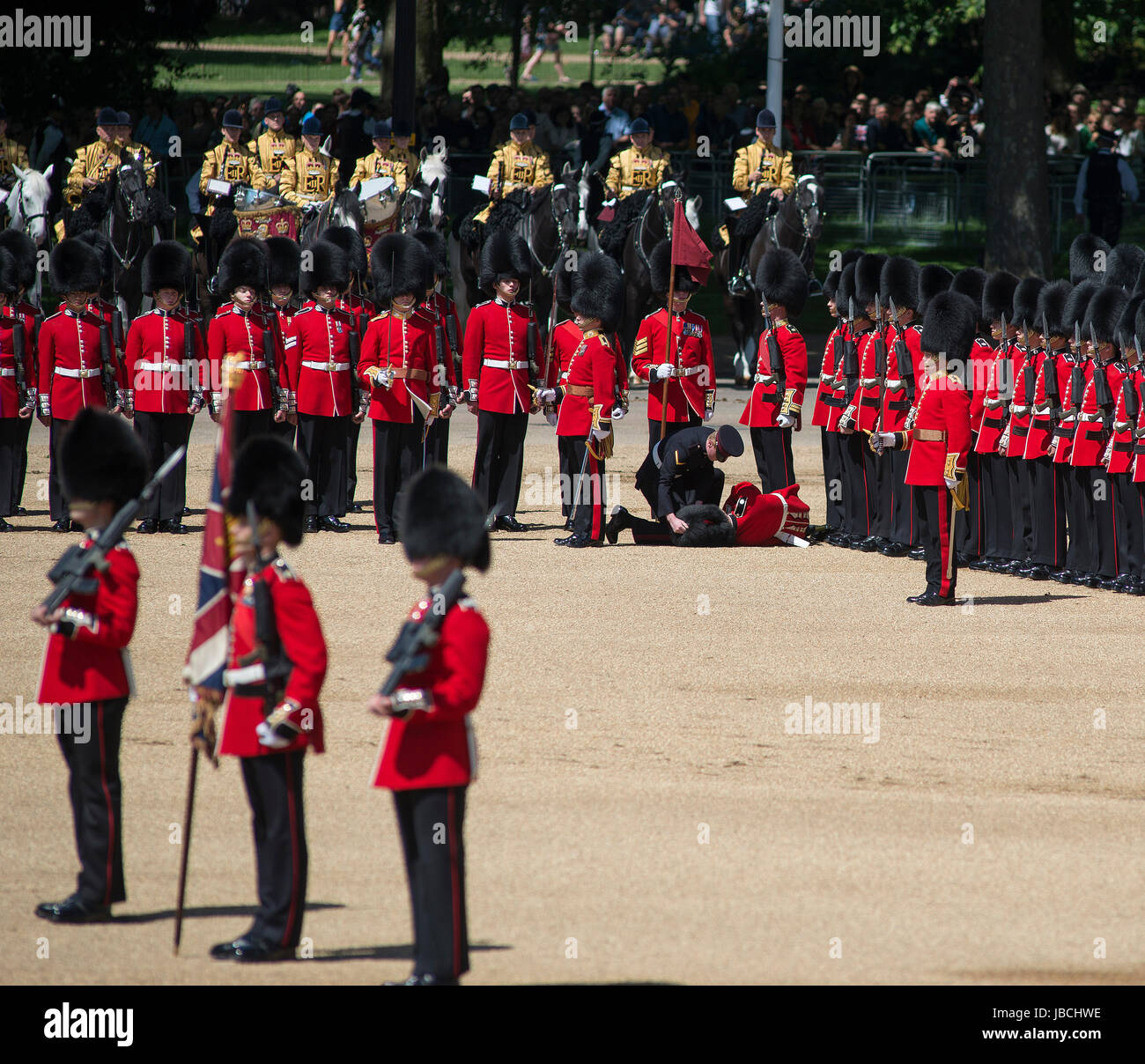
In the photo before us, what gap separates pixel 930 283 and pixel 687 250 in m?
1.83

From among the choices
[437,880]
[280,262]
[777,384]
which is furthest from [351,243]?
[437,880]

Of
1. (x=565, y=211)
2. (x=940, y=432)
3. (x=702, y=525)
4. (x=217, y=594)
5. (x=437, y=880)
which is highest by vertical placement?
(x=565, y=211)

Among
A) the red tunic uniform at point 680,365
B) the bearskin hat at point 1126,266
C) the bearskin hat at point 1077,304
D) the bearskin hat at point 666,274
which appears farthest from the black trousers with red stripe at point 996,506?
the bearskin hat at point 666,274

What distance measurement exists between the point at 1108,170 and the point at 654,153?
6.28 m

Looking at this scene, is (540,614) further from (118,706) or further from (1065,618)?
(118,706)

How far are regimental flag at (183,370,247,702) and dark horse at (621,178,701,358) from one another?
12.5 metres

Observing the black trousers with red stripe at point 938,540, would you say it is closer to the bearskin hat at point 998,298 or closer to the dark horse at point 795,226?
the bearskin hat at point 998,298

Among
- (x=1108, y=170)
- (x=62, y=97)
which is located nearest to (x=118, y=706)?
(x=1108, y=170)

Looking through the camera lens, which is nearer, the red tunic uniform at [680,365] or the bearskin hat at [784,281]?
the red tunic uniform at [680,365]

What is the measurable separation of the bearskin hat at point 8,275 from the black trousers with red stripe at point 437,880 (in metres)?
8.66

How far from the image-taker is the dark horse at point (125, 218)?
18547 mm

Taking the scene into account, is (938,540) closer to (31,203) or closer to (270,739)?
(270,739)

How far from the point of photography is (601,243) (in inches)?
761

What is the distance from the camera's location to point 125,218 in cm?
1872
